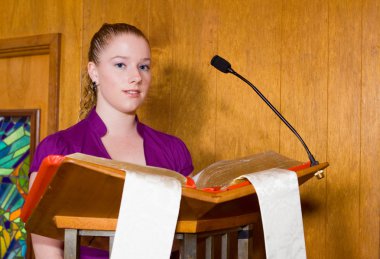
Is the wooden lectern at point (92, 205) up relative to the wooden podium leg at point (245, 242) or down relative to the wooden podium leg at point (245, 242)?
up

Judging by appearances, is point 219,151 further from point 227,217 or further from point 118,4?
point 227,217

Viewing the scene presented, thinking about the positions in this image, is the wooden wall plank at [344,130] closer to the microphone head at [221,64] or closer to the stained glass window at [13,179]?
the microphone head at [221,64]

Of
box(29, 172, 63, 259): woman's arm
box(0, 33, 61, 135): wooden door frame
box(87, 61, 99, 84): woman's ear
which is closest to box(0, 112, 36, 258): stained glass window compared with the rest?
box(0, 33, 61, 135): wooden door frame

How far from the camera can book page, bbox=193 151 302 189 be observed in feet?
3.84

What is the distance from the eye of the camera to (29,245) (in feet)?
8.82

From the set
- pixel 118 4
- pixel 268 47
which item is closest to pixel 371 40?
pixel 268 47

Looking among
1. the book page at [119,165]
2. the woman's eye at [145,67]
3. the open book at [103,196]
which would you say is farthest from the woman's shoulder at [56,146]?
the book page at [119,165]

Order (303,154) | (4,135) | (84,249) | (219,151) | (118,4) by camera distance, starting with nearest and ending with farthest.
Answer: (84,249) < (303,154) < (219,151) < (118,4) < (4,135)

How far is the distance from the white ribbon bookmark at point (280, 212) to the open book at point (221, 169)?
57 mm

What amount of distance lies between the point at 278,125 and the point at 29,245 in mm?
1374

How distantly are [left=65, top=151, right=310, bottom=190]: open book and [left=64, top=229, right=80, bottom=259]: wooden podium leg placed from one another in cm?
16

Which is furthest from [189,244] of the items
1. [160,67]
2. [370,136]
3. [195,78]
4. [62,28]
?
[62,28]

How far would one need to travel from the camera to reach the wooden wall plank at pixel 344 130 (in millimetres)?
1921

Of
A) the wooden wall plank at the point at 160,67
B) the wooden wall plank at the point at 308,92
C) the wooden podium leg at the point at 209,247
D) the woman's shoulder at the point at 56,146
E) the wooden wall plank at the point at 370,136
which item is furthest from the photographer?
the wooden wall plank at the point at 160,67
